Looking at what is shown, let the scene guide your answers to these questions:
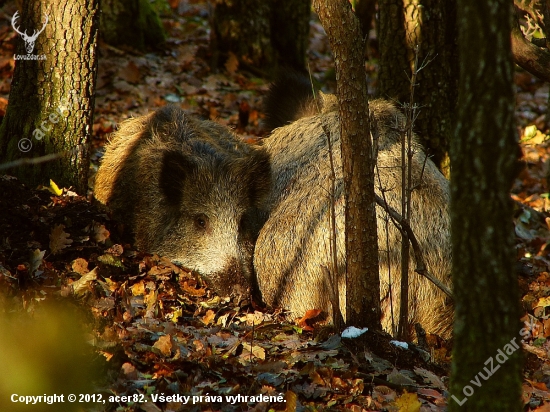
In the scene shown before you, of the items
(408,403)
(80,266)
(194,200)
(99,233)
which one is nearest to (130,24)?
(194,200)

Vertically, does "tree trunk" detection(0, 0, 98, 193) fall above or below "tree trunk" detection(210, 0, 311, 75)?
below

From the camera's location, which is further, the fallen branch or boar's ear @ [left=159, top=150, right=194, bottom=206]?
boar's ear @ [left=159, top=150, right=194, bottom=206]

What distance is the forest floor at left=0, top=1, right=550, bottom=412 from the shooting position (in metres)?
1.75

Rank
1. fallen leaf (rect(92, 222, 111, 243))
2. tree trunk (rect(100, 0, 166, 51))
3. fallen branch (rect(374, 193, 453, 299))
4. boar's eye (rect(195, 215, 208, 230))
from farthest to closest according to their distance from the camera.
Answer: tree trunk (rect(100, 0, 166, 51)) → boar's eye (rect(195, 215, 208, 230)) → fallen leaf (rect(92, 222, 111, 243)) → fallen branch (rect(374, 193, 453, 299))

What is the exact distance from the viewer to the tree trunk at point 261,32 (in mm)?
11723

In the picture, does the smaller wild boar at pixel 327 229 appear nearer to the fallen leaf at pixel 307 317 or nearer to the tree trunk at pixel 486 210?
the fallen leaf at pixel 307 317

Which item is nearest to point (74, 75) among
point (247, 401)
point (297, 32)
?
point (247, 401)

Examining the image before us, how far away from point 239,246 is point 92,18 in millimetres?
2605

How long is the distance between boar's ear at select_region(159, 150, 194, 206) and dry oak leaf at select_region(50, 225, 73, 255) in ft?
4.31

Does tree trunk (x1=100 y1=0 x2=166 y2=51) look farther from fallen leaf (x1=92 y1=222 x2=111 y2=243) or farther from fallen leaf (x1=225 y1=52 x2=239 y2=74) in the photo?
fallen leaf (x1=92 y1=222 x2=111 y2=243)

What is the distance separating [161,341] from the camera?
4.16 m

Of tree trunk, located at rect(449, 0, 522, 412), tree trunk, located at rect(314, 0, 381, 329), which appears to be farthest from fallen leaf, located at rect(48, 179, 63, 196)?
tree trunk, located at rect(449, 0, 522, 412)

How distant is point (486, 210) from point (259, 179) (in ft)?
13.7

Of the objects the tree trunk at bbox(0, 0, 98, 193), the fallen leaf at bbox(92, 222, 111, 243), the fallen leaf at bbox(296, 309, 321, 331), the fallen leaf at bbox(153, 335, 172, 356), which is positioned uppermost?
the tree trunk at bbox(0, 0, 98, 193)
